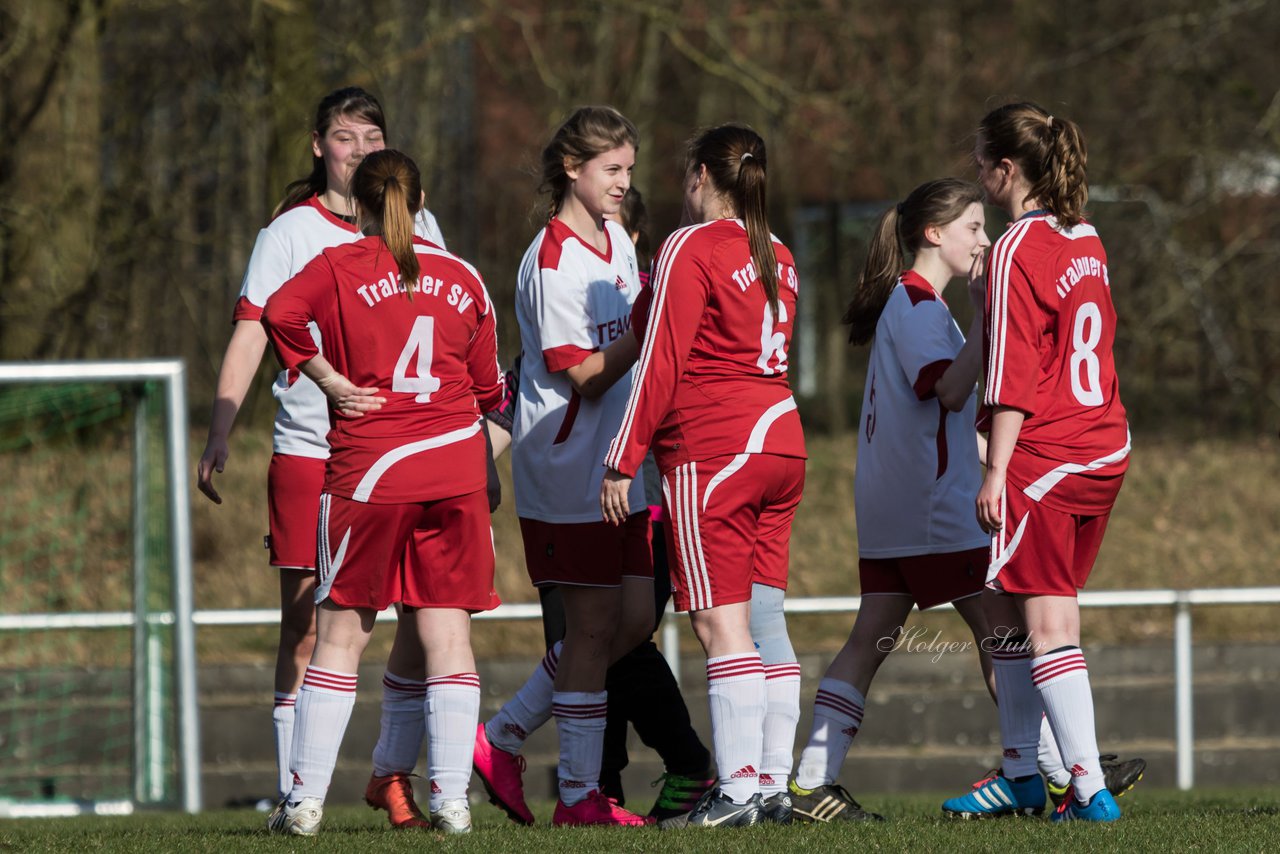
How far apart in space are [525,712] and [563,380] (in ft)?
3.76

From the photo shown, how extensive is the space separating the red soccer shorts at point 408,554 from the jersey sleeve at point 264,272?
1.04 m

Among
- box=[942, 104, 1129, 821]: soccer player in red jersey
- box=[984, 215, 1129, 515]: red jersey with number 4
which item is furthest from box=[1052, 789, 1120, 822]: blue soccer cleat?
box=[984, 215, 1129, 515]: red jersey with number 4

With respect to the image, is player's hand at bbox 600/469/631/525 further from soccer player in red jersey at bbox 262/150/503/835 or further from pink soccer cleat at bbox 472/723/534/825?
pink soccer cleat at bbox 472/723/534/825

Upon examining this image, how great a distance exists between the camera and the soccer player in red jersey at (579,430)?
523 cm

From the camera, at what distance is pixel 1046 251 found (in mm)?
4805

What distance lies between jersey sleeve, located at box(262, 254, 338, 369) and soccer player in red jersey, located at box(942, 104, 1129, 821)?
1.89m

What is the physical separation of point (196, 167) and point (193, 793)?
9.39 metres

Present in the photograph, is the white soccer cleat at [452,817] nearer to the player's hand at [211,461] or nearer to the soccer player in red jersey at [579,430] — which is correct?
the soccer player in red jersey at [579,430]

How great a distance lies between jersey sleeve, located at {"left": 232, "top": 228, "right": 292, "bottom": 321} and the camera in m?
5.53

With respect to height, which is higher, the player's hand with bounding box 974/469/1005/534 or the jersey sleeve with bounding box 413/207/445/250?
the jersey sleeve with bounding box 413/207/445/250

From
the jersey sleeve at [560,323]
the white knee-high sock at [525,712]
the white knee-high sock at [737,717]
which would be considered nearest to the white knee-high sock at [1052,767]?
the white knee-high sock at [737,717]

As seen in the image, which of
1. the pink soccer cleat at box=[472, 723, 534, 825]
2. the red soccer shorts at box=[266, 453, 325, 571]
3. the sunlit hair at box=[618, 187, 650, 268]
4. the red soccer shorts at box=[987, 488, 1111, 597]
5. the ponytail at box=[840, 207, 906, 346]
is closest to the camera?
the red soccer shorts at box=[987, 488, 1111, 597]

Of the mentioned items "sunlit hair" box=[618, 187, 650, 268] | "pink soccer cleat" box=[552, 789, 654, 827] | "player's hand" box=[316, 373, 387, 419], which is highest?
"sunlit hair" box=[618, 187, 650, 268]

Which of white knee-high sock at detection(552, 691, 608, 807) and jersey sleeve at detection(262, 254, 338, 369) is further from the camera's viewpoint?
white knee-high sock at detection(552, 691, 608, 807)
